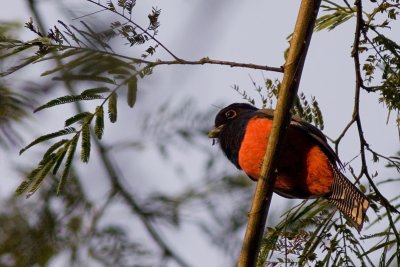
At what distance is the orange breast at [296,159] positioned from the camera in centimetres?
432

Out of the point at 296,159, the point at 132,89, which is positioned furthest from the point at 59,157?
the point at 296,159

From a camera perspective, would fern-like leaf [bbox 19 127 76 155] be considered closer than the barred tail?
Yes

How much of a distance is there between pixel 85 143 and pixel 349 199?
1.62 meters

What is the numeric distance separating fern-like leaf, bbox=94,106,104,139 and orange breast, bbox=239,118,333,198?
1435mm

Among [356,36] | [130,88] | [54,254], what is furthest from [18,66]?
[356,36]

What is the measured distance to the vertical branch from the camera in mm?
2941

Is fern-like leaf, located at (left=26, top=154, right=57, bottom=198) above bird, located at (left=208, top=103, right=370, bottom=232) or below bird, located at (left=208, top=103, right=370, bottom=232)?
below

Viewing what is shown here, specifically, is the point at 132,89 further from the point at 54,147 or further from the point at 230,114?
the point at 230,114

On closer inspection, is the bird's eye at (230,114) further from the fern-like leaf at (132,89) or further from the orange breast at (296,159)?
the fern-like leaf at (132,89)

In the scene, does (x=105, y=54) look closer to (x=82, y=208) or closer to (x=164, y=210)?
(x=82, y=208)

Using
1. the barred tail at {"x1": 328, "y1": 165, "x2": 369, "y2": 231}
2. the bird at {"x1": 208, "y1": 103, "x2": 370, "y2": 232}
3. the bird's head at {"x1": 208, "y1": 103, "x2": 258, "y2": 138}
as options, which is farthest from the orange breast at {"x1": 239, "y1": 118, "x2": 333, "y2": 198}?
the bird's head at {"x1": 208, "y1": 103, "x2": 258, "y2": 138}

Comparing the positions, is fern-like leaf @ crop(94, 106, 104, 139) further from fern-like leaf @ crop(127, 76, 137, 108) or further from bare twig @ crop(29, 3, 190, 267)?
fern-like leaf @ crop(127, 76, 137, 108)

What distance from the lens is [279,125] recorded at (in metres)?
3.07

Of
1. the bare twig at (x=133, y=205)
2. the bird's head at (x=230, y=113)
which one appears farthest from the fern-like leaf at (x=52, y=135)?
the bird's head at (x=230, y=113)
